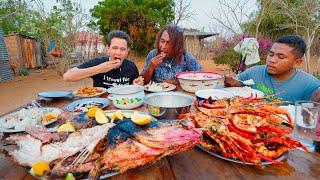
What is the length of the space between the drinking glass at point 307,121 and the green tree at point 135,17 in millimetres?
15498

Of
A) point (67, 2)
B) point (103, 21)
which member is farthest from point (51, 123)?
point (103, 21)

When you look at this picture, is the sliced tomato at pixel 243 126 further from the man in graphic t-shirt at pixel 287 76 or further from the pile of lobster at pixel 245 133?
the man in graphic t-shirt at pixel 287 76

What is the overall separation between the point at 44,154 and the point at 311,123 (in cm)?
142

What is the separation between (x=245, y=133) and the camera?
122 centimetres

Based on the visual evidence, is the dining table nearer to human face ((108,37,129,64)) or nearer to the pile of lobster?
the pile of lobster

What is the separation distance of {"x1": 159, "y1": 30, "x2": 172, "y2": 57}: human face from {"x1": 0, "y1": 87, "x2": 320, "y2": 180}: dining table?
101 inches

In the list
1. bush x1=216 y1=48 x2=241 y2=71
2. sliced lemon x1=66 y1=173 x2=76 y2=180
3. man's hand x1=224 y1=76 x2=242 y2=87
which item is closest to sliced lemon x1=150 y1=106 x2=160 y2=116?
sliced lemon x1=66 y1=173 x2=76 y2=180

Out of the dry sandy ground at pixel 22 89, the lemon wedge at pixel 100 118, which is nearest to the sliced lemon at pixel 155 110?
the lemon wedge at pixel 100 118

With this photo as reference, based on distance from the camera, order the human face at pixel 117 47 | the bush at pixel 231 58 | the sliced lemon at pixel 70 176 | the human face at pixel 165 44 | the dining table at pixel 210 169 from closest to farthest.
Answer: the sliced lemon at pixel 70 176, the dining table at pixel 210 169, the human face at pixel 117 47, the human face at pixel 165 44, the bush at pixel 231 58

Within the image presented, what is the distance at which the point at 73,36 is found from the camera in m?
14.1

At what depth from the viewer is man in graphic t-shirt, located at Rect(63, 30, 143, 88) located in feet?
8.82

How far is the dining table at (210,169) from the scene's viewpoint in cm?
108

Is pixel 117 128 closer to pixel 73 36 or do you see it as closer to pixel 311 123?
pixel 311 123

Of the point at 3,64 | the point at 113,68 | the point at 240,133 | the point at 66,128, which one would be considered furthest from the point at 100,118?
the point at 3,64
